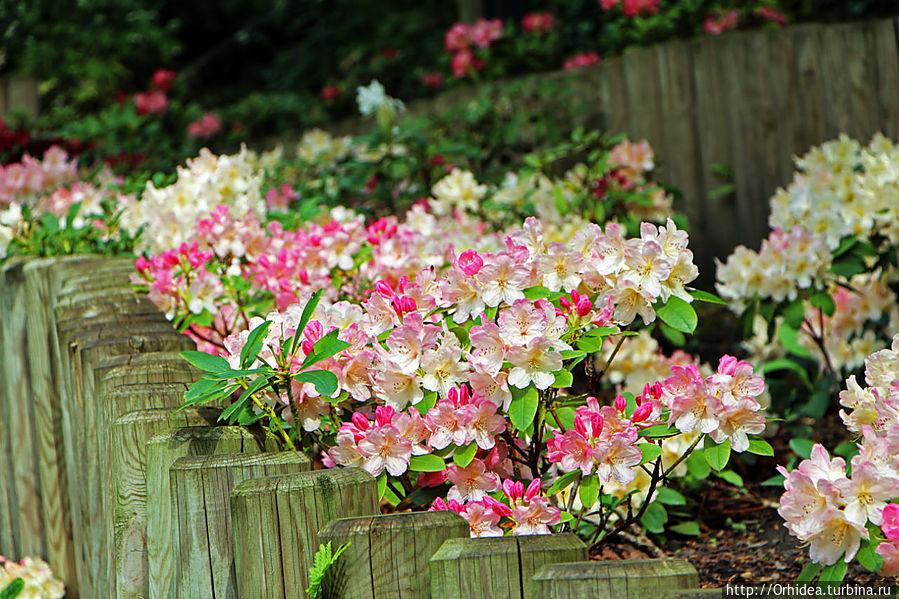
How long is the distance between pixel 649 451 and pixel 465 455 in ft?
0.95

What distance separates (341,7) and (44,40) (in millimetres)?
2656

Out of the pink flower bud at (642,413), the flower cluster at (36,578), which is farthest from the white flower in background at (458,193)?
the pink flower bud at (642,413)

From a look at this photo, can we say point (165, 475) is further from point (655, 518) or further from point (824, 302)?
point (824, 302)

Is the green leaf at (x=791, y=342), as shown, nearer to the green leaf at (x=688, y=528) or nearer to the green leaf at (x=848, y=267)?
the green leaf at (x=848, y=267)

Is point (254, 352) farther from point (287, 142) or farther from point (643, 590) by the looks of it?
point (287, 142)

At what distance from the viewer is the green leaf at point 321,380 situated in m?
1.52

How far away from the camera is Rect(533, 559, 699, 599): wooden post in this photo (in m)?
1.12

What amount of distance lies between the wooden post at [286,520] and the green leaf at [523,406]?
0.29 meters

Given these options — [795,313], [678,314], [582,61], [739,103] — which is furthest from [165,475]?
[582,61]

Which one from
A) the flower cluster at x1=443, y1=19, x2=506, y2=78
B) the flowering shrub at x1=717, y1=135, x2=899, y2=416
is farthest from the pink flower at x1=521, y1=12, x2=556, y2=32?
the flowering shrub at x1=717, y1=135, x2=899, y2=416

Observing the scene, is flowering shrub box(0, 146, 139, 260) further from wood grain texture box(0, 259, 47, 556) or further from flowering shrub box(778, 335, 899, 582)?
flowering shrub box(778, 335, 899, 582)

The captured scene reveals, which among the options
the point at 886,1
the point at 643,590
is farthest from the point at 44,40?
the point at 643,590

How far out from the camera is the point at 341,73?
8211 millimetres

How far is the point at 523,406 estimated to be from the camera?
1591 millimetres
